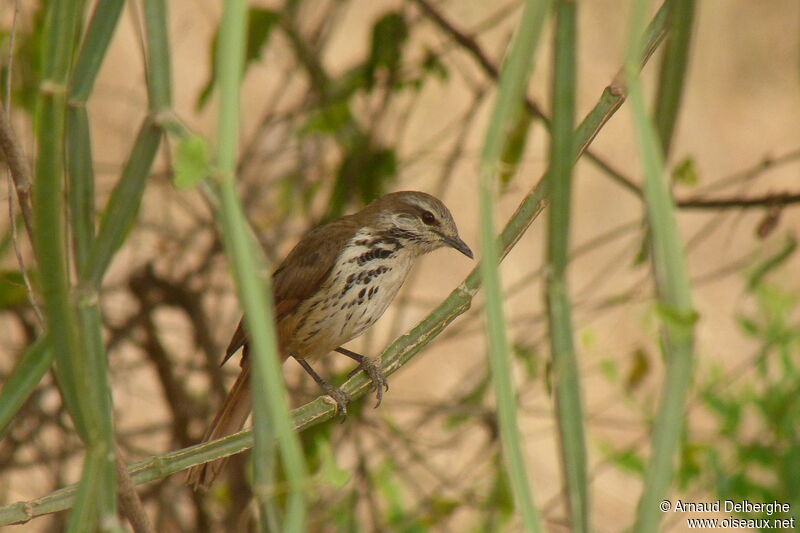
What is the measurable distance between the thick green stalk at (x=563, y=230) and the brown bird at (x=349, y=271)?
7.39 feet

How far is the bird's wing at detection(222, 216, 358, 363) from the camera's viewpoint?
4035mm

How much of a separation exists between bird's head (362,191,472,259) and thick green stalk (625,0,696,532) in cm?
256

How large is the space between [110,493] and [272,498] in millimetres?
276

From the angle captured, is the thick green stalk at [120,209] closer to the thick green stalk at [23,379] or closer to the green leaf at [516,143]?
the thick green stalk at [23,379]

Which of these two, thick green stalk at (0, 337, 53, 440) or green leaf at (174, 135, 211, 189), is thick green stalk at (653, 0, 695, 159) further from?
thick green stalk at (0, 337, 53, 440)

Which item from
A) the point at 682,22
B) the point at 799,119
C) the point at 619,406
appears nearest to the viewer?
the point at 682,22

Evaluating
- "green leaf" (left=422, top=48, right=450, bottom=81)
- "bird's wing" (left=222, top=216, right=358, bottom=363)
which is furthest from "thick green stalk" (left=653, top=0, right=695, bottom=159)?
"green leaf" (left=422, top=48, right=450, bottom=81)

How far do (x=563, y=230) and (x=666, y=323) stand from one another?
0.69 ft

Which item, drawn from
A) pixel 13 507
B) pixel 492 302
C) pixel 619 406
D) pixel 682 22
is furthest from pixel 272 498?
pixel 619 406

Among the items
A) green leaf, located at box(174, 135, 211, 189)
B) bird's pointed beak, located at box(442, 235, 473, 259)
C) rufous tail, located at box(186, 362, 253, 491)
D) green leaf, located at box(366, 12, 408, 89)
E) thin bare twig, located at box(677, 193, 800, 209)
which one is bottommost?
rufous tail, located at box(186, 362, 253, 491)

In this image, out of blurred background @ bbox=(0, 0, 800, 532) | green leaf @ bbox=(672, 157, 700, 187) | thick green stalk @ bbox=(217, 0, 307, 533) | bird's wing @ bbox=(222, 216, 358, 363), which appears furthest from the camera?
blurred background @ bbox=(0, 0, 800, 532)

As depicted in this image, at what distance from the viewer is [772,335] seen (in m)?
4.75

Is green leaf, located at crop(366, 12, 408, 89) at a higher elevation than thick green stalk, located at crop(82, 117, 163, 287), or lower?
higher

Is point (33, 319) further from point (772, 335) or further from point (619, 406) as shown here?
point (619, 406)
